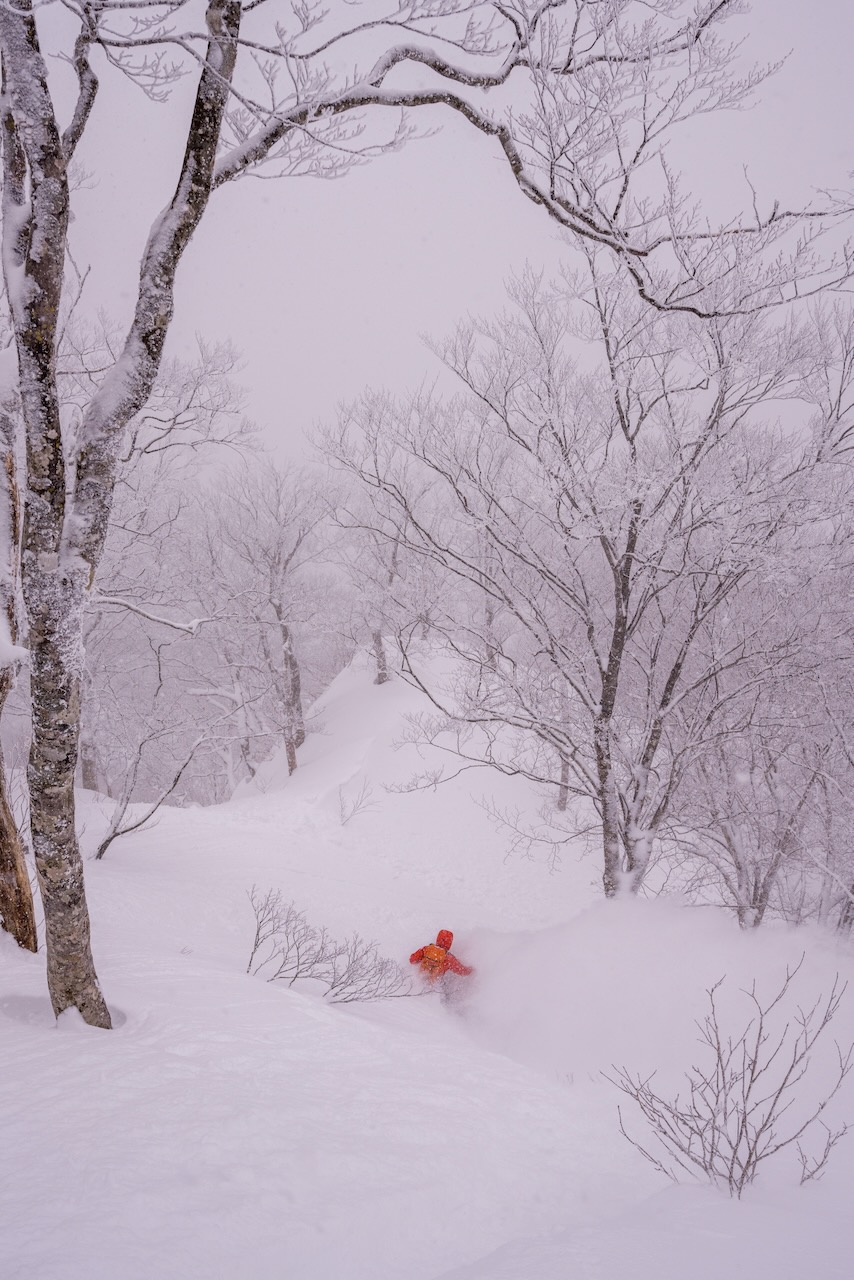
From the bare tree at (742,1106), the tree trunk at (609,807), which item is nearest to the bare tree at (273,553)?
the tree trunk at (609,807)

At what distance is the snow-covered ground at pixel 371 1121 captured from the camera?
1868mm

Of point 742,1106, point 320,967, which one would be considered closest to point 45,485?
point 742,1106

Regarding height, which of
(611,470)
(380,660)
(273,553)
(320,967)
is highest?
(273,553)

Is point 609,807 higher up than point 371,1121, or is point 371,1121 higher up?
point 609,807

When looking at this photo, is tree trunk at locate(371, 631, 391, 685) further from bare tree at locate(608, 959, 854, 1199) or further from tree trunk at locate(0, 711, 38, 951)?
tree trunk at locate(0, 711, 38, 951)

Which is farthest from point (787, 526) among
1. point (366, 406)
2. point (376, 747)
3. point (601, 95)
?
point (376, 747)

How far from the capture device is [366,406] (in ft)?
22.1

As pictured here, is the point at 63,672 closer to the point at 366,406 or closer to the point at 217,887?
the point at 366,406

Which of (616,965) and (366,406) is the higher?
(366,406)

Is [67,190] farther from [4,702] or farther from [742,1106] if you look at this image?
[742,1106]

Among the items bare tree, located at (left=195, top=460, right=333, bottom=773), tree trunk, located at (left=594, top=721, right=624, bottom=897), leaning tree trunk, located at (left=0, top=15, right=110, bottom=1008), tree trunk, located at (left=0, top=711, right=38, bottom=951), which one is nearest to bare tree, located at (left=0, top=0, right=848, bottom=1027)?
leaning tree trunk, located at (left=0, top=15, right=110, bottom=1008)

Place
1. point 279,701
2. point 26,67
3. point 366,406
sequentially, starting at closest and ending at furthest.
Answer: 1. point 26,67
2. point 366,406
3. point 279,701

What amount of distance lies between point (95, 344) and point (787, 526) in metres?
9.28

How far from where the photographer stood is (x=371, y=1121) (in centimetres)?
281
